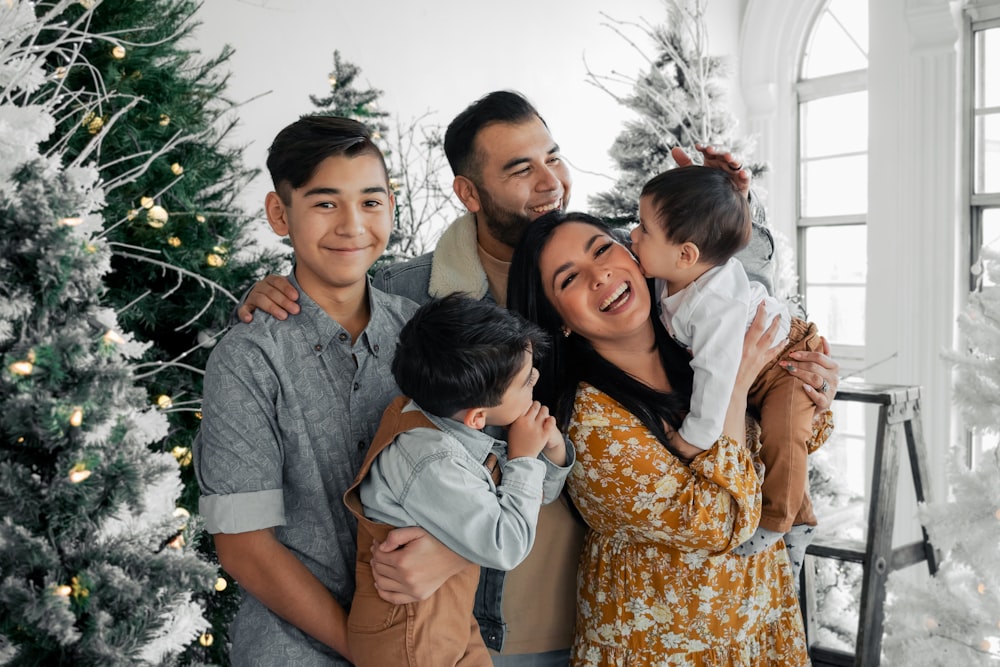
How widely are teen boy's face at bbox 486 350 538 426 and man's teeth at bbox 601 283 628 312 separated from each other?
21 centimetres

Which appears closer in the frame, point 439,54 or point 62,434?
point 62,434

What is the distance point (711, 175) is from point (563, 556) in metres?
0.82

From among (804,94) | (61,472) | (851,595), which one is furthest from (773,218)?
(61,472)

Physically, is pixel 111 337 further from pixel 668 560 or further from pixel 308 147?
pixel 668 560

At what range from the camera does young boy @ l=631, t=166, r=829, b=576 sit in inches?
62.0

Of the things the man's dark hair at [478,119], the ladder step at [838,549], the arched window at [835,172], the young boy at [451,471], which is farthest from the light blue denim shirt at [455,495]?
the arched window at [835,172]

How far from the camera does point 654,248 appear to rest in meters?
1.63

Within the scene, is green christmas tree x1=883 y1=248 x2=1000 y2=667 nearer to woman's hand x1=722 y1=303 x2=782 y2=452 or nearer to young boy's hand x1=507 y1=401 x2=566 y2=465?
woman's hand x1=722 y1=303 x2=782 y2=452

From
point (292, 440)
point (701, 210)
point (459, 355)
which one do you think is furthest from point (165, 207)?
point (701, 210)

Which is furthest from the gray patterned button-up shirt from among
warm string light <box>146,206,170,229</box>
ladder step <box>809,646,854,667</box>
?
ladder step <box>809,646,854,667</box>

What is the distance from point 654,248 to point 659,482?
0.45 m

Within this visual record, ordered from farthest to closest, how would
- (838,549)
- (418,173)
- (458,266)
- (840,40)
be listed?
(840,40) → (418,173) → (838,549) → (458,266)

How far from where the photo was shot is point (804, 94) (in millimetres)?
5914

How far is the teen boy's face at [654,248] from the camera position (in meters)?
1.62
